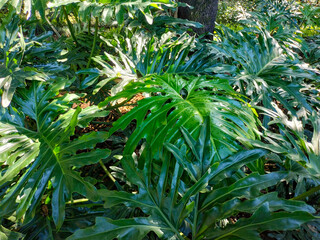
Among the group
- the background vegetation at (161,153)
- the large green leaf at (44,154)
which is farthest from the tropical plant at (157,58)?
the large green leaf at (44,154)

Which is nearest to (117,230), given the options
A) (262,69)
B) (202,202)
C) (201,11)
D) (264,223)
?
(202,202)

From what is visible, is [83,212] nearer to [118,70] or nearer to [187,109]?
[187,109]

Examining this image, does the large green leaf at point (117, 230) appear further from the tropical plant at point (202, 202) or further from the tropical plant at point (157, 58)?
the tropical plant at point (157, 58)

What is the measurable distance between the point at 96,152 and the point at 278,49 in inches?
51.7

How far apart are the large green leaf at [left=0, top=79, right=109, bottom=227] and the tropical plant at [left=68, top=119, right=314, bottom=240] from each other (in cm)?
14

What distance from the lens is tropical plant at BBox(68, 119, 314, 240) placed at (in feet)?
2.30

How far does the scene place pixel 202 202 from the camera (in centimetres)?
84

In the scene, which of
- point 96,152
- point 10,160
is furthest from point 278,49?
point 10,160

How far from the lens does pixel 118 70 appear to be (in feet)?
5.03

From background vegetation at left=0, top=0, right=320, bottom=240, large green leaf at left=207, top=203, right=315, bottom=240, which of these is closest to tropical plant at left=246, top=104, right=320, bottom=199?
background vegetation at left=0, top=0, right=320, bottom=240

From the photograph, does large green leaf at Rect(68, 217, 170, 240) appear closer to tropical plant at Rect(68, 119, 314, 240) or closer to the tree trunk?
tropical plant at Rect(68, 119, 314, 240)

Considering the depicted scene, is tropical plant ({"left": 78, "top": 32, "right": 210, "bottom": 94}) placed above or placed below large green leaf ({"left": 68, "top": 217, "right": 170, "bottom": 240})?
above

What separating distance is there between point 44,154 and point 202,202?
61cm

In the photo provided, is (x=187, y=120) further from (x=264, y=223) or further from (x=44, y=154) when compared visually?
(x=44, y=154)
